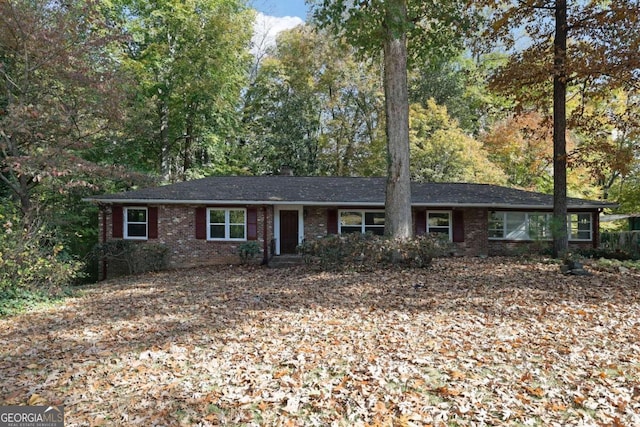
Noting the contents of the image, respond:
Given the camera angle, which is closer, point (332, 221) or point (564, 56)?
point (564, 56)

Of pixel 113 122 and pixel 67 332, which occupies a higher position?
pixel 113 122

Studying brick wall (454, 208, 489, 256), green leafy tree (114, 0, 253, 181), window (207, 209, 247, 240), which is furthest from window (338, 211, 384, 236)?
green leafy tree (114, 0, 253, 181)

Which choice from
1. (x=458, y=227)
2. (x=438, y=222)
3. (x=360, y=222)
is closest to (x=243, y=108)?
(x=360, y=222)

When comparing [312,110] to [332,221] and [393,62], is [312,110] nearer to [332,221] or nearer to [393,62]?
[332,221]

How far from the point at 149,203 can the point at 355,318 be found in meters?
11.6

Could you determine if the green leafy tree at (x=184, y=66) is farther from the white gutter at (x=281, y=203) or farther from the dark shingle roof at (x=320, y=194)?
the white gutter at (x=281, y=203)

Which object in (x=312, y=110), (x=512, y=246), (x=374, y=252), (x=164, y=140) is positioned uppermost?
(x=312, y=110)

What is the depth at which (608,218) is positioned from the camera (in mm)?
22531

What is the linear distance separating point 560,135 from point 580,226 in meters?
6.32

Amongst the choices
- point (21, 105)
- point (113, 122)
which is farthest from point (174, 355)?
point (113, 122)

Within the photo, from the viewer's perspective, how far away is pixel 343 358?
181 inches

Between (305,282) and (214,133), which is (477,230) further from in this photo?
(214,133)

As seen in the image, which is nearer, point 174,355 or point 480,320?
point 174,355

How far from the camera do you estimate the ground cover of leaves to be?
3.53 metres
